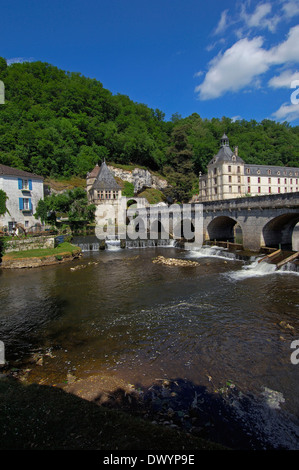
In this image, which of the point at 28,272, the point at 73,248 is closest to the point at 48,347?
the point at 28,272

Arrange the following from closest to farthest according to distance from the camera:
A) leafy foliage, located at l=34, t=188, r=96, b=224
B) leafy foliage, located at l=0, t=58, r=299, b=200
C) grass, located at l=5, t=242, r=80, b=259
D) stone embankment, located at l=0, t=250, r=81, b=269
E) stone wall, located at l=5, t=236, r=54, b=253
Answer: stone embankment, located at l=0, t=250, r=81, b=269 → grass, located at l=5, t=242, r=80, b=259 → stone wall, located at l=5, t=236, r=54, b=253 → leafy foliage, located at l=34, t=188, r=96, b=224 → leafy foliage, located at l=0, t=58, r=299, b=200

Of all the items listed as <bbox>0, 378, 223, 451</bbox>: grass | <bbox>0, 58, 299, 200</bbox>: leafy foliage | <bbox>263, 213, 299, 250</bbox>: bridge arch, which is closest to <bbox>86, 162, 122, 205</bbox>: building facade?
<bbox>0, 58, 299, 200</bbox>: leafy foliage

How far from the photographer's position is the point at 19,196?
138ft

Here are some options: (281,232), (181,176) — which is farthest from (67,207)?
(281,232)

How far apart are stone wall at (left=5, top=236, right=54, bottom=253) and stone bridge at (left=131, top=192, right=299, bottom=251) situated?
21296mm

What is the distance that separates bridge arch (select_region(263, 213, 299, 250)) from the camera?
27773 millimetres

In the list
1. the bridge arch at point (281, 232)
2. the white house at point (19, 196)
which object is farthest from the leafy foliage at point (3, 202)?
the bridge arch at point (281, 232)

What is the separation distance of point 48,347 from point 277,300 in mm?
13535

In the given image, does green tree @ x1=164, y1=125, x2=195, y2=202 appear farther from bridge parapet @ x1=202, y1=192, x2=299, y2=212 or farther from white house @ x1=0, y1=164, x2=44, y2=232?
white house @ x1=0, y1=164, x2=44, y2=232

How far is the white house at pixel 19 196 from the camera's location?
40.2m

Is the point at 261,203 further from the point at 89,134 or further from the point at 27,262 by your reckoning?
the point at 89,134

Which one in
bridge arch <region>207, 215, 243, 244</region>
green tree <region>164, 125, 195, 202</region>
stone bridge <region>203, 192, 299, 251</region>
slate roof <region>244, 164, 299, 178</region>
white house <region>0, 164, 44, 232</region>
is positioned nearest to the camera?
stone bridge <region>203, 192, 299, 251</region>

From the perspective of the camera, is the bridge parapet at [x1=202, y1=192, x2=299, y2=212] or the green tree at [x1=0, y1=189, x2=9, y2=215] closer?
the bridge parapet at [x1=202, y1=192, x2=299, y2=212]

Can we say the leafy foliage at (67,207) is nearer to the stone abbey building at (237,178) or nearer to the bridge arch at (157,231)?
the bridge arch at (157,231)
